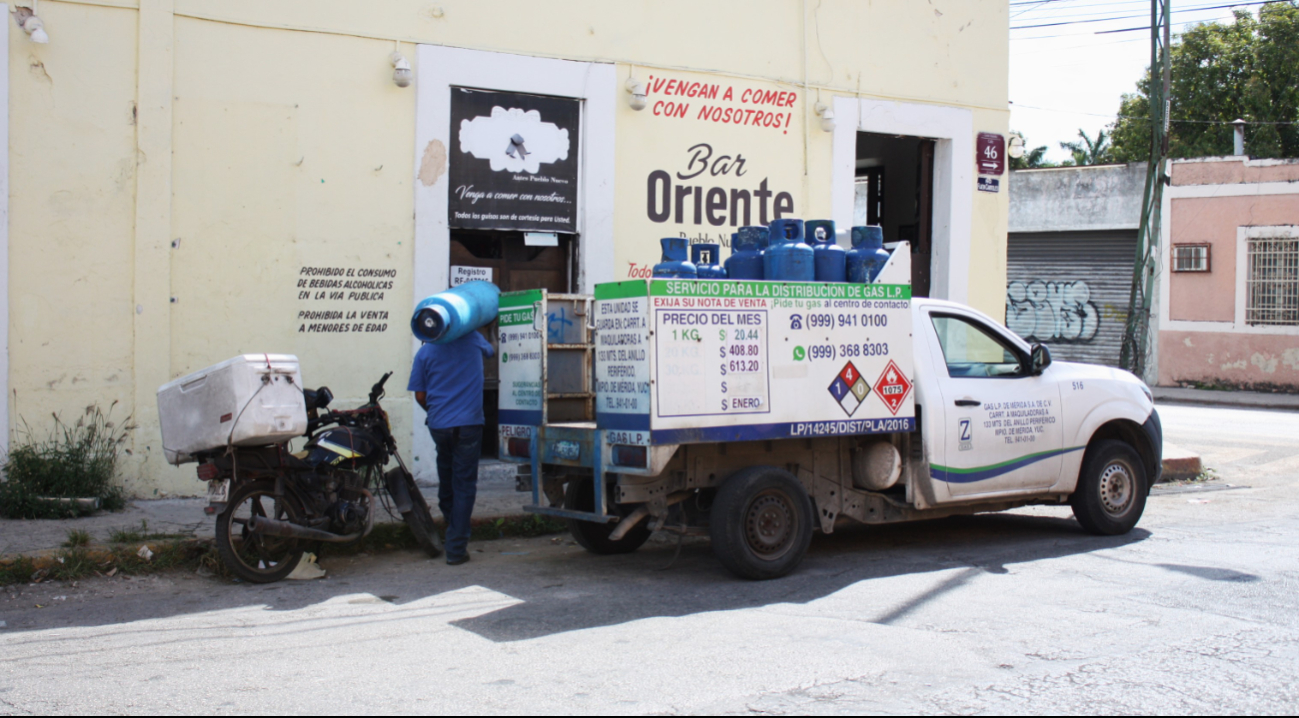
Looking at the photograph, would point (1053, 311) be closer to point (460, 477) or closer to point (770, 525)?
point (770, 525)

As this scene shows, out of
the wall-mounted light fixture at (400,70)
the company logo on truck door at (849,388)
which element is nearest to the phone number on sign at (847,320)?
the company logo on truck door at (849,388)

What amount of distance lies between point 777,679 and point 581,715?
92cm

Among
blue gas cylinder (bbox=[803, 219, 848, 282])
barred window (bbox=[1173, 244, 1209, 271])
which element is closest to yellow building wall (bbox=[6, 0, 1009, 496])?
blue gas cylinder (bbox=[803, 219, 848, 282])

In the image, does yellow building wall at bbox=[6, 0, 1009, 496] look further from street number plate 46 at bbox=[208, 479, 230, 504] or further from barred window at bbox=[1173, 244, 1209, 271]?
barred window at bbox=[1173, 244, 1209, 271]

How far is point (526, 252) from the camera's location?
10750mm

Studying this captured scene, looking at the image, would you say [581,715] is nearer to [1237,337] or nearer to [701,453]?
[701,453]

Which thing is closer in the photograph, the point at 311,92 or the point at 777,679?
the point at 777,679

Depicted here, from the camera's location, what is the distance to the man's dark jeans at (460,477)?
24.0 feet

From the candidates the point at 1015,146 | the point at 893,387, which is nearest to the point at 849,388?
the point at 893,387

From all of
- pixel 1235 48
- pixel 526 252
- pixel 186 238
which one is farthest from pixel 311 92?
pixel 1235 48

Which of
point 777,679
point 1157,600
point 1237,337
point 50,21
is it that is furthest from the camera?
point 1237,337

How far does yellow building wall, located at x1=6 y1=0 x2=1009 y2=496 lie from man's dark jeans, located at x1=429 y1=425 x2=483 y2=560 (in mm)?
2567

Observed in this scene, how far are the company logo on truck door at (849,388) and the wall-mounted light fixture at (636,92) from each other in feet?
15.6

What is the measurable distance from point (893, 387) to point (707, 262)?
163cm
